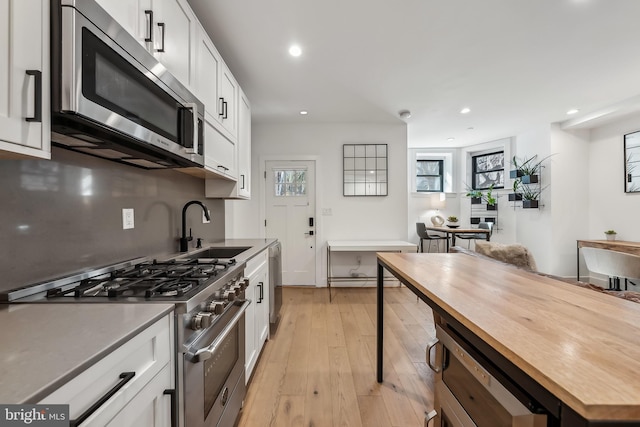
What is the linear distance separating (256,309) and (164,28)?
1.83m

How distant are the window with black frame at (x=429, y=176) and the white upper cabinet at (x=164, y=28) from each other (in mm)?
5413

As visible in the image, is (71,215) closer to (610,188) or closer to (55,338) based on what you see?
(55,338)

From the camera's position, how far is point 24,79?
0.71 m

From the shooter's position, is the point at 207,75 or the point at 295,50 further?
the point at 295,50

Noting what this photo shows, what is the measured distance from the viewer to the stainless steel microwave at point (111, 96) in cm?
78

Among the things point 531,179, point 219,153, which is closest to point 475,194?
point 531,179

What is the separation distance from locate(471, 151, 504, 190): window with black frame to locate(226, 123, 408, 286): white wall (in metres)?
2.64

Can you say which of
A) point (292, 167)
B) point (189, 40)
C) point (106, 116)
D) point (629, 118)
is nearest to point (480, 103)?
point (629, 118)

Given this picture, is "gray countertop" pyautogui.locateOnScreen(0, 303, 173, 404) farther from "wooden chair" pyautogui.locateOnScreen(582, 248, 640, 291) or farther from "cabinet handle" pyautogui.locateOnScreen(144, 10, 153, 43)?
"wooden chair" pyautogui.locateOnScreen(582, 248, 640, 291)

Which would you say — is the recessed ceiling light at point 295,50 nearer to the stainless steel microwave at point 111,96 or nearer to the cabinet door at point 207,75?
the cabinet door at point 207,75

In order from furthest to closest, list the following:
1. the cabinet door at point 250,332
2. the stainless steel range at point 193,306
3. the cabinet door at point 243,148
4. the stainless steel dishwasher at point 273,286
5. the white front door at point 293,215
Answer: the white front door at point 293,215
the cabinet door at point 243,148
the stainless steel dishwasher at point 273,286
the cabinet door at point 250,332
the stainless steel range at point 193,306

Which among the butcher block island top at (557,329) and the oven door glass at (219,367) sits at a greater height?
the butcher block island top at (557,329)

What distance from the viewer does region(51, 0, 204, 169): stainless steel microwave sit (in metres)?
0.78

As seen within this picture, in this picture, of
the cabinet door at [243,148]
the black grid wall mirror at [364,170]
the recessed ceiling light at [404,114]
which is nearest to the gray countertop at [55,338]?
the cabinet door at [243,148]
